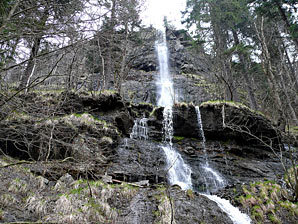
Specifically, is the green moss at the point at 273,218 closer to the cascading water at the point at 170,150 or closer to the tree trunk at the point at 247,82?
the cascading water at the point at 170,150

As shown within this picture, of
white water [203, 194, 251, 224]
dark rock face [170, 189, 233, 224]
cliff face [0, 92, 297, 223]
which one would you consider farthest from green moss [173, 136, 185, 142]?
dark rock face [170, 189, 233, 224]

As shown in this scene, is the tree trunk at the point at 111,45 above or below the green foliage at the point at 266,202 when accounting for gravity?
above

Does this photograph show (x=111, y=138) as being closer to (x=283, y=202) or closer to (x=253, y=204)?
(x=253, y=204)

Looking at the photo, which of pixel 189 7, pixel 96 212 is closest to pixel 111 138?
pixel 96 212

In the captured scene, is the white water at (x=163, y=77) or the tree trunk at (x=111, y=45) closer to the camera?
the tree trunk at (x=111, y=45)

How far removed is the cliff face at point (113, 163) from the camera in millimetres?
3551

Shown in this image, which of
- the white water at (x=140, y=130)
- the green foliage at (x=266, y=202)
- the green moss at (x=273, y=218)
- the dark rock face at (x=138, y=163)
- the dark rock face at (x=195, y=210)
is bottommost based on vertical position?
the green moss at (x=273, y=218)

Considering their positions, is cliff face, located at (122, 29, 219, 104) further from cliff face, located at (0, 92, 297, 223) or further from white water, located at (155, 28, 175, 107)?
cliff face, located at (0, 92, 297, 223)

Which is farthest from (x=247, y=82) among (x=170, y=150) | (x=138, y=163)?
(x=138, y=163)

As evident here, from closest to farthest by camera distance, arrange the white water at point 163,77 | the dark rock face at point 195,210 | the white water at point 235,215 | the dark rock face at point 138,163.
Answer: the dark rock face at point 195,210
the white water at point 235,215
the dark rock face at point 138,163
the white water at point 163,77

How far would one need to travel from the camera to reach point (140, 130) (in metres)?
10.9

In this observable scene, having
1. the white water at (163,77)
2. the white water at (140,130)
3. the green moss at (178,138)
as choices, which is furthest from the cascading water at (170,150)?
the white water at (140,130)

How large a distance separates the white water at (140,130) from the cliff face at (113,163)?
0.91 feet

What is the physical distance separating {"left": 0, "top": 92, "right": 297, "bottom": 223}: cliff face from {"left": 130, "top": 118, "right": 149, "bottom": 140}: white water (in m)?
0.28
